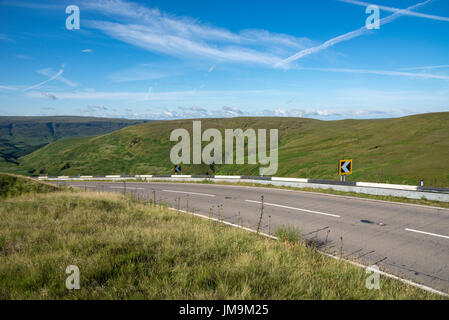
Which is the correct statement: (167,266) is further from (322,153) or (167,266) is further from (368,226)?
(322,153)

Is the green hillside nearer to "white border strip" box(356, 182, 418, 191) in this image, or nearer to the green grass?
"white border strip" box(356, 182, 418, 191)

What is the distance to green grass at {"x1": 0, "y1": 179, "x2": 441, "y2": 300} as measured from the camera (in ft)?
11.8

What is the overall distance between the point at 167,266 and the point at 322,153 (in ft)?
176

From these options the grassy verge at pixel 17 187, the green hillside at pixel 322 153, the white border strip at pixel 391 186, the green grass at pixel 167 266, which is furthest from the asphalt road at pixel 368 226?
the green hillside at pixel 322 153

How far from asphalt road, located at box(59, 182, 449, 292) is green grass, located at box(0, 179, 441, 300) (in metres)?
1.06

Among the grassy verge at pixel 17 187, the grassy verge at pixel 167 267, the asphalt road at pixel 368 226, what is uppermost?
the grassy verge at pixel 17 187

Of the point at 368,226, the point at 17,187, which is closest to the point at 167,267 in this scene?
the point at 368,226

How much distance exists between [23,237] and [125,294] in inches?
165

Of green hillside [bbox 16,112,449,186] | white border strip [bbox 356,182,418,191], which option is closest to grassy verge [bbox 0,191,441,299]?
white border strip [bbox 356,182,418,191]

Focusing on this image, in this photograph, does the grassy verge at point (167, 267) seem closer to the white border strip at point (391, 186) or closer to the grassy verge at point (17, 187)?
the grassy verge at point (17, 187)

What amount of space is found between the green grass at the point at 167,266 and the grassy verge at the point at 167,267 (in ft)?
0.05

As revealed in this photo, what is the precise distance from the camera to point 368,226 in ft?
26.8

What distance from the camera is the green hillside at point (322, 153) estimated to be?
31.1 meters
